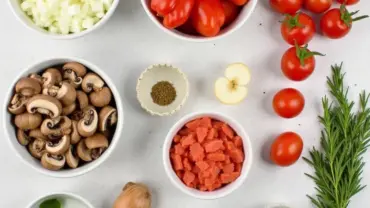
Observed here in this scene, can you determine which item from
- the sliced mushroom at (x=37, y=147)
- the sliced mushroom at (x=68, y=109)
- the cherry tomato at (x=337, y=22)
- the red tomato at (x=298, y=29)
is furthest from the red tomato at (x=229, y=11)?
the sliced mushroom at (x=37, y=147)

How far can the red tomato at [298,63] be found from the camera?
4.97 feet

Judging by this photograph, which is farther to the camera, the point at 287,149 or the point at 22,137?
the point at 287,149

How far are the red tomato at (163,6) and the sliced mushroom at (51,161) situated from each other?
0.41m

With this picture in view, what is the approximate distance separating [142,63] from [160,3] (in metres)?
0.24

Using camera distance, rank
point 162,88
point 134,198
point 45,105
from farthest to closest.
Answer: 1. point 162,88
2. point 134,198
3. point 45,105

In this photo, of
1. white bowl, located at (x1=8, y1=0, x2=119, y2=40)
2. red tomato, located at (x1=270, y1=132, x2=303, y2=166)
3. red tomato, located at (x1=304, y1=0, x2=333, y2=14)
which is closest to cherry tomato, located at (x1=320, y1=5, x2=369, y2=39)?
red tomato, located at (x1=304, y1=0, x2=333, y2=14)

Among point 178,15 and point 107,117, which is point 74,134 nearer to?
point 107,117

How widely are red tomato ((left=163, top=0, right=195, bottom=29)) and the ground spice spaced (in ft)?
0.64

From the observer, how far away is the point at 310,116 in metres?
1.63

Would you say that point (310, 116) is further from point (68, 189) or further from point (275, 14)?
point (68, 189)

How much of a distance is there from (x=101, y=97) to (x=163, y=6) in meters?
0.26

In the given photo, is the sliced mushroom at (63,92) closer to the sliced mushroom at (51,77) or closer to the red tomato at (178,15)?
the sliced mushroom at (51,77)

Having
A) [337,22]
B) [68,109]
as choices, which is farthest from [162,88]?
[337,22]

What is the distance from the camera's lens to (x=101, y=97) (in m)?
1.44
